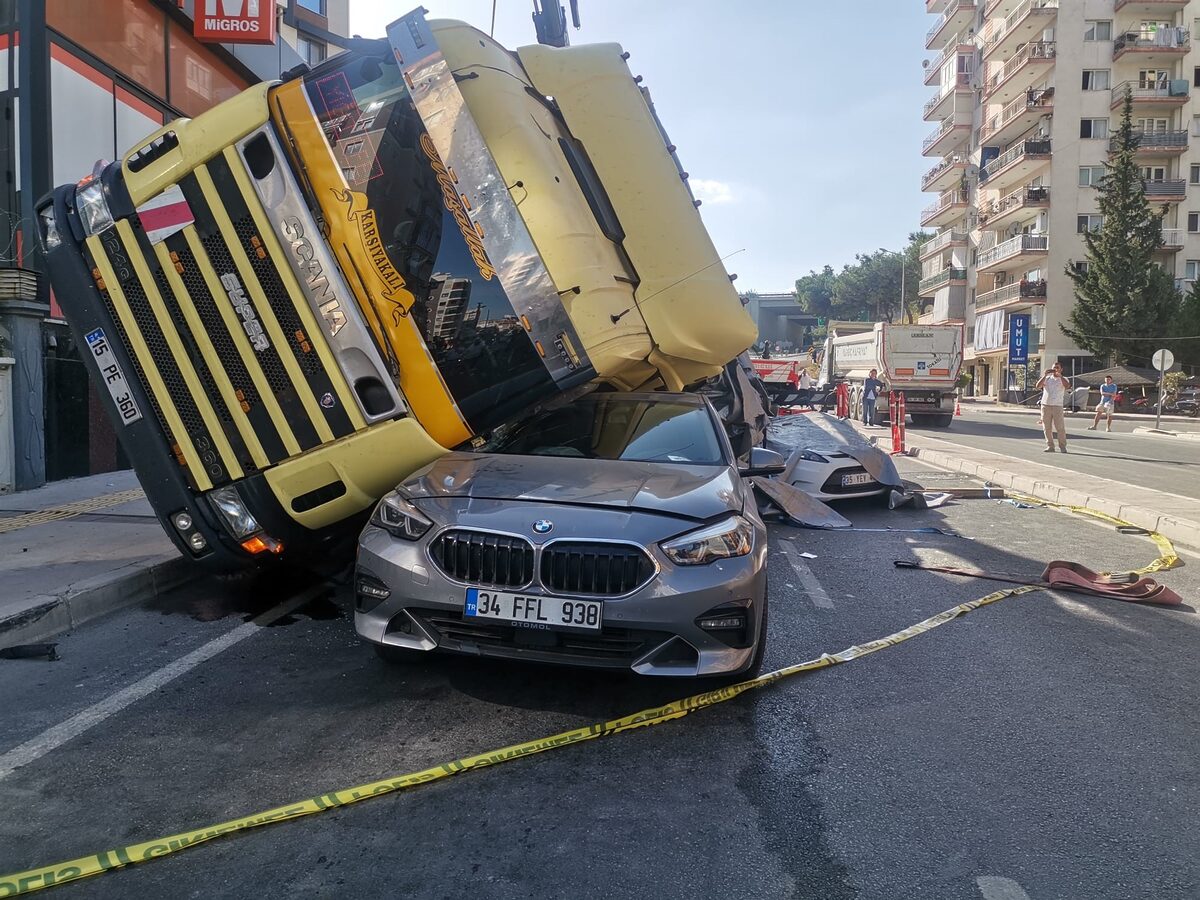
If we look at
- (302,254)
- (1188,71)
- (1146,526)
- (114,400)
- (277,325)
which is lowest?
(1146,526)

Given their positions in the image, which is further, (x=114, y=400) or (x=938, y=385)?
(x=938, y=385)

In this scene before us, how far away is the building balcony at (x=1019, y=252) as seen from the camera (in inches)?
2076

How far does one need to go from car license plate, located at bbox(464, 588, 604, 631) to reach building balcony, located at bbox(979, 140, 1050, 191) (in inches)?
2261

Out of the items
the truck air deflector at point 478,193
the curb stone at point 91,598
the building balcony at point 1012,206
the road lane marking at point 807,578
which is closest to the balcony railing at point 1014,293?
the building balcony at point 1012,206

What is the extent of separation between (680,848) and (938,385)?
26592 millimetres

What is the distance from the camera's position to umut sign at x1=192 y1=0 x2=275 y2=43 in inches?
481

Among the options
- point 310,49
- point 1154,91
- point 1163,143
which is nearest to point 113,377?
point 310,49

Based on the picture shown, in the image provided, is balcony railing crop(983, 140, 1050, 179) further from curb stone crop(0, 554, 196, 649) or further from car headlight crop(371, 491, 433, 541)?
car headlight crop(371, 491, 433, 541)

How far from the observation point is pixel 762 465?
522cm

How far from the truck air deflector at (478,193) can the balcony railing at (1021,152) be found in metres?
56.3

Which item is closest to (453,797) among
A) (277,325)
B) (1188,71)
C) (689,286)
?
(277,325)

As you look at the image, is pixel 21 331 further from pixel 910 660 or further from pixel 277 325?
pixel 910 660

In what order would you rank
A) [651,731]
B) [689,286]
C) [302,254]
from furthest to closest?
[689,286], [302,254], [651,731]

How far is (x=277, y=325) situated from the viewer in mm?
4523
